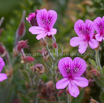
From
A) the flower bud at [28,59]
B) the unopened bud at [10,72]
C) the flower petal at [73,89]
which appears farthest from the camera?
the unopened bud at [10,72]

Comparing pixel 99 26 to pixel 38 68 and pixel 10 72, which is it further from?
pixel 10 72

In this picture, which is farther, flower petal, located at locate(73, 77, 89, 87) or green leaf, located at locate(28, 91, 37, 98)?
green leaf, located at locate(28, 91, 37, 98)

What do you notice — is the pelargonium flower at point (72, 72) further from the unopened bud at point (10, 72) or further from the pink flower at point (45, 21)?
the unopened bud at point (10, 72)

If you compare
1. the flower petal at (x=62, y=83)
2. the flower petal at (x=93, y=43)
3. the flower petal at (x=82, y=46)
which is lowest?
the flower petal at (x=62, y=83)

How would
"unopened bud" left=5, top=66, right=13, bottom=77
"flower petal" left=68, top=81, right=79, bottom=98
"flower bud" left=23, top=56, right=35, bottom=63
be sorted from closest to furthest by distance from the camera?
"flower petal" left=68, top=81, right=79, bottom=98
"flower bud" left=23, top=56, right=35, bottom=63
"unopened bud" left=5, top=66, right=13, bottom=77

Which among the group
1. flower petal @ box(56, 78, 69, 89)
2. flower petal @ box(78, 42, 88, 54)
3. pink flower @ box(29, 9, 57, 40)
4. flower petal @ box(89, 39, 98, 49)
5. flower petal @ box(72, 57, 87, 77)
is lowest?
flower petal @ box(56, 78, 69, 89)

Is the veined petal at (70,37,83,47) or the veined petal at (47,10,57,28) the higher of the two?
the veined petal at (47,10,57,28)

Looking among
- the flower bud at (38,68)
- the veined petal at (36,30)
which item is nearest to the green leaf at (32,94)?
the flower bud at (38,68)

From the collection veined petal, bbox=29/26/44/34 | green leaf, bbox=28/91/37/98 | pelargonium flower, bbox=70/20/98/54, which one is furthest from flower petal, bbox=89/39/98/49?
green leaf, bbox=28/91/37/98

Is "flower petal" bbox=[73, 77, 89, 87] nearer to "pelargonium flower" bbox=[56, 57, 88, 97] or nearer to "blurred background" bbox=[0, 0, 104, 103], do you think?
"pelargonium flower" bbox=[56, 57, 88, 97]
